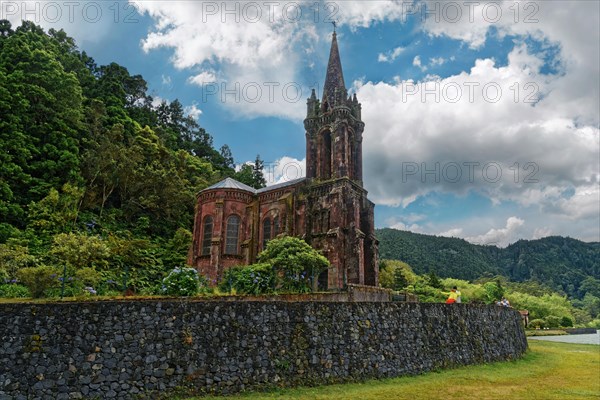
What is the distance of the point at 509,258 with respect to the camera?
469 feet

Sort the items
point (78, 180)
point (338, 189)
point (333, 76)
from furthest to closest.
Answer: point (333, 76) < point (338, 189) < point (78, 180)

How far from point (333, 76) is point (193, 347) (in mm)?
33784

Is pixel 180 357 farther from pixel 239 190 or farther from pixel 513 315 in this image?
pixel 239 190

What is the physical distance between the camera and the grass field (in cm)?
1115

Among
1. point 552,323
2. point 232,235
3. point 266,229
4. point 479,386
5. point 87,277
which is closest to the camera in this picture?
point 479,386

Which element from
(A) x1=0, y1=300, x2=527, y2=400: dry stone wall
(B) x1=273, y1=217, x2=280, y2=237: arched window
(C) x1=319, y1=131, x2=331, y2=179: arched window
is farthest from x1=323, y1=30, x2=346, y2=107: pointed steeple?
(A) x1=0, y1=300, x2=527, y2=400: dry stone wall

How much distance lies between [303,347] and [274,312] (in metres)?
1.38

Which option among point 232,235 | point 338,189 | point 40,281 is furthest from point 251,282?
point 338,189

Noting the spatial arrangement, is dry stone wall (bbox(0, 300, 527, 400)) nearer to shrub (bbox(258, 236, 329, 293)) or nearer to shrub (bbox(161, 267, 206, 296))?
shrub (bbox(161, 267, 206, 296))

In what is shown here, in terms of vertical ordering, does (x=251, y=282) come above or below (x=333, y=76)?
below

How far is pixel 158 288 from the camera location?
17406 mm

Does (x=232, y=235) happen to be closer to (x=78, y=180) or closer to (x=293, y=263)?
(x=293, y=263)

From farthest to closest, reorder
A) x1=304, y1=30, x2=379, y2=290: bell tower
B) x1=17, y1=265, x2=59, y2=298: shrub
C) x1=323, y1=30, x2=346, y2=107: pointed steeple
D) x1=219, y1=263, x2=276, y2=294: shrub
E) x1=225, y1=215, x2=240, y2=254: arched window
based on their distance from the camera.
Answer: x1=323, y1=30, x2=346, y2=107: pointed steeple → x1=225, y1=215, x2=240, y2=254: arched window → x1=304, y1=30, x2=379, y2=290: bell tower → x1=219, y1=263, x2=276, y2=294: shrub → x1=17, y1=265, x2=59, y2=298: shrub

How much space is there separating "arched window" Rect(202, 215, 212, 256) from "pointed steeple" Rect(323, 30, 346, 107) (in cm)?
1605
